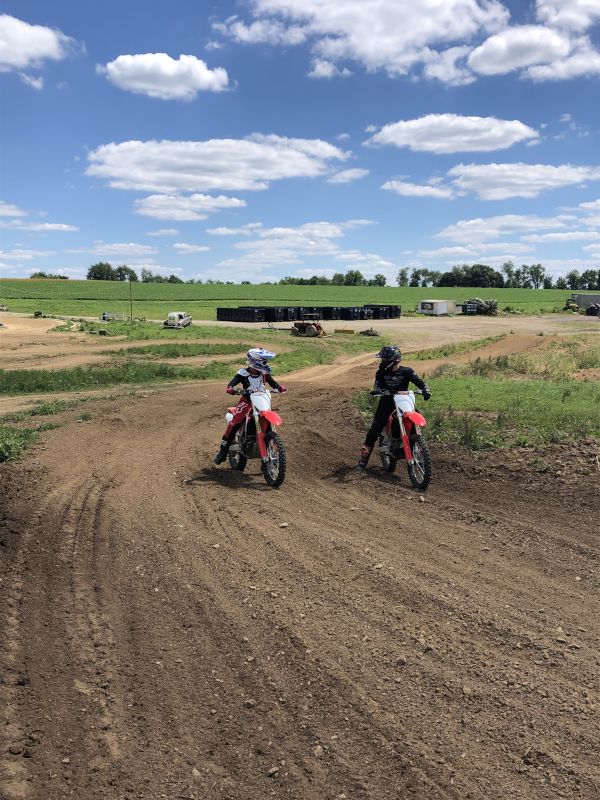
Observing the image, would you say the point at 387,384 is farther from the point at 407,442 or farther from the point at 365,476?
the point at 365,476

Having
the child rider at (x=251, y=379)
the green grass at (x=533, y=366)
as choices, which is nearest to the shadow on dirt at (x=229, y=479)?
the child rider at (x=251, y=379)

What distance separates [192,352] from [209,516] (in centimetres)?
2353

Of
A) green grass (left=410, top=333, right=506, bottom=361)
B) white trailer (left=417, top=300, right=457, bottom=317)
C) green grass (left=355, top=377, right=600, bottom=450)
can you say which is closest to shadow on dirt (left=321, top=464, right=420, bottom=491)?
green grass (left=355, top=377, right=600, bottom=450)

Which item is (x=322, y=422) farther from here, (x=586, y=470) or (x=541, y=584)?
(x=541, y=584)

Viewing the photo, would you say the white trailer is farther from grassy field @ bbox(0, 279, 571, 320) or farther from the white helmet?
the white helmet

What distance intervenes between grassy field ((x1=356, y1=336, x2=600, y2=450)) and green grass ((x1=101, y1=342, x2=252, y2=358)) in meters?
13.2

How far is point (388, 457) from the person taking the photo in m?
9.74

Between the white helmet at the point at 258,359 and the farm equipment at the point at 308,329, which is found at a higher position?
the farm equipment at the point at 308,329

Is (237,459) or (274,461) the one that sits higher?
(274,461)

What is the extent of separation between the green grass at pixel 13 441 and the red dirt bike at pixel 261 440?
3596 millimetres

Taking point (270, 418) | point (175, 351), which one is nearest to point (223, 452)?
point (270, 418)

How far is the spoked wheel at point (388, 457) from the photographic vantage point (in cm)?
953

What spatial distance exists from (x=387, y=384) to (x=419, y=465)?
148 centimetres

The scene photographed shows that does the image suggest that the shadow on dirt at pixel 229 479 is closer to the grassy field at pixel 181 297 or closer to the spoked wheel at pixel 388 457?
the spoked wheel at pixel 388 457
